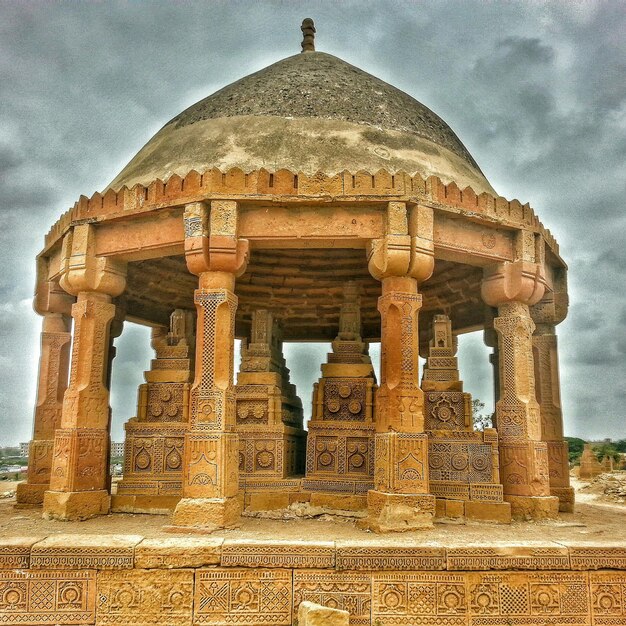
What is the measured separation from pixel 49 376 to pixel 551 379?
7256mm

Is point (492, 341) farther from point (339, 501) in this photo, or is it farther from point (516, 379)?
point (339, 501)

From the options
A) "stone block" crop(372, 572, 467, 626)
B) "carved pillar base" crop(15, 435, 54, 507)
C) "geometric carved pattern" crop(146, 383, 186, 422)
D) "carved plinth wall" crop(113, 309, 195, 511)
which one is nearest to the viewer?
"stone block" crop(372, 572, 467, 626)

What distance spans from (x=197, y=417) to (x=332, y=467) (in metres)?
2.21

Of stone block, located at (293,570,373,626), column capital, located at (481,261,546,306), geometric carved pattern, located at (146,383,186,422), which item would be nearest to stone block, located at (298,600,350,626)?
stone block, located at (293,570,373,626)

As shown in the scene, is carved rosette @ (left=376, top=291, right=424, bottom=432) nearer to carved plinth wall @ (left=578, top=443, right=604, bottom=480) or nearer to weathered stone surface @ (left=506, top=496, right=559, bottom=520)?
weathered stone surface @ (left=506, top=496, right=559, bottom=520)

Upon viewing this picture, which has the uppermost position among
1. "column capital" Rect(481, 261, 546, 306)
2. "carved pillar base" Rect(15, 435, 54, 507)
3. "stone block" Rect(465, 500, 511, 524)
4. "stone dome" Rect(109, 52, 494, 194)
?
"stone dome" Rect(109, 52, 494, 194)

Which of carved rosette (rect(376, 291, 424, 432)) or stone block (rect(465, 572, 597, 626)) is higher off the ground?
carved rosette (rect(376, 291, 424, 432))

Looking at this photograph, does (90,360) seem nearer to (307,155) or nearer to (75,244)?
(75,244)

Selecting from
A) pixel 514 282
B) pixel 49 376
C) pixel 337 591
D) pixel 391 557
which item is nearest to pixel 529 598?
pixel 391 557

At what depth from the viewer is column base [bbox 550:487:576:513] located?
29.8 ft

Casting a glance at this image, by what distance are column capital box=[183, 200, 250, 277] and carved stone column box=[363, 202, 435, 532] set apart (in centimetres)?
155

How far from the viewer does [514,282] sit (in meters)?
8.29

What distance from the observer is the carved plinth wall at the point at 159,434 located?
8.36 m

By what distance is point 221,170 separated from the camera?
311 inches
